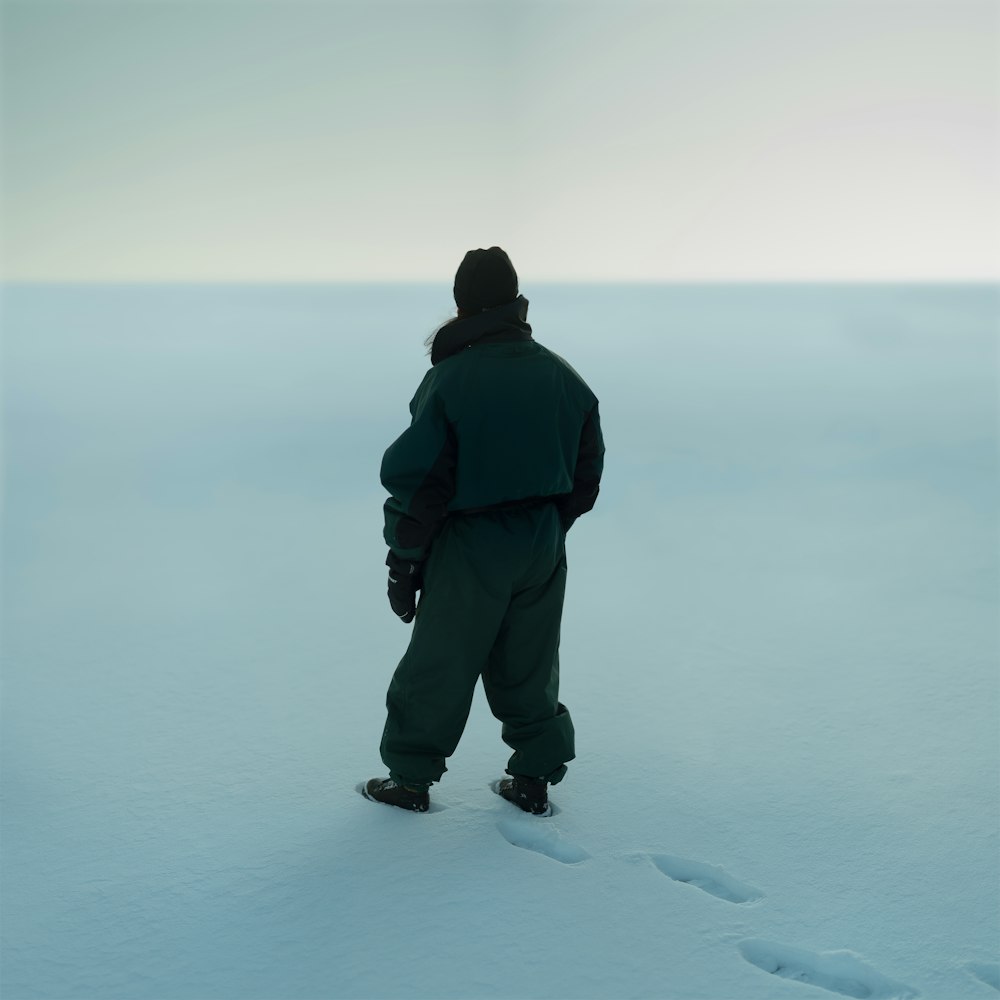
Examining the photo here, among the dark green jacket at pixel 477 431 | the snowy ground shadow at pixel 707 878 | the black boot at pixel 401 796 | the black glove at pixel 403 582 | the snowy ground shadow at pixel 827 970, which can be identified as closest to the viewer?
the snowy ground shadow at pixel 827 970

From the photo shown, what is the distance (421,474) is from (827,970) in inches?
53.2

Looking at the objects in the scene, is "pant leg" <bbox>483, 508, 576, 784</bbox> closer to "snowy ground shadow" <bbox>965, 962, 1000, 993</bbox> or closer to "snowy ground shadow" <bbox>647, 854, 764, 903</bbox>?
"snowy ground shadow" <bbox>647, 854, 764, 903</bbox>

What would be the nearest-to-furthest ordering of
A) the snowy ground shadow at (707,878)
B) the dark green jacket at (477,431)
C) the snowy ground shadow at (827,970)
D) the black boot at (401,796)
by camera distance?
the snowy ground shadow at (827,970)
the snowy ground shadow at (707,878)
the dark green jacket at (477,431)
the black boot at (401,796)

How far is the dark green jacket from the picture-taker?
240 cm

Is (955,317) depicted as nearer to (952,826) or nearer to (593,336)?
(593,336)

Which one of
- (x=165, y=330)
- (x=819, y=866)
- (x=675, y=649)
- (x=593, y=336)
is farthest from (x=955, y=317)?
(x=819, y=866)

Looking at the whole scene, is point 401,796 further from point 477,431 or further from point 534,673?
point 477,431

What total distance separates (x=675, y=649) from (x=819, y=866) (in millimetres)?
1560

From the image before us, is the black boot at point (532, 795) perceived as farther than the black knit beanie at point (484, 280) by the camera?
Yes

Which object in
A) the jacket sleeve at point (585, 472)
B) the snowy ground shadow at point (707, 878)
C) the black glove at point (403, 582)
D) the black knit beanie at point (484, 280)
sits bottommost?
the snowy ground shadow at point (707, 878)

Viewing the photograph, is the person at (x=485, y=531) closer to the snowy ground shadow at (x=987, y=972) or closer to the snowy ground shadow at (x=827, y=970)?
the snowy ground shadow at (x=827, y=970)

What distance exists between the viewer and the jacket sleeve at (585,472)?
2.66 m

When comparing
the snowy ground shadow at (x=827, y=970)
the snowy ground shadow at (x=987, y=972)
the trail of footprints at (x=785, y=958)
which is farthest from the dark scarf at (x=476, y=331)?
the snowy ground shadow at (x=987, y=972)

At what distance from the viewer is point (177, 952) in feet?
6.68
